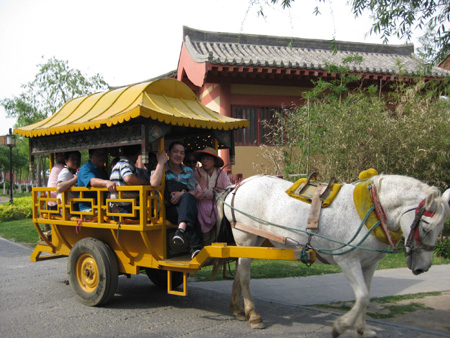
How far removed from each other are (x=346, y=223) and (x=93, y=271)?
3.27 metres

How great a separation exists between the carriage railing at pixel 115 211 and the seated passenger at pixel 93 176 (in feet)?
0.26

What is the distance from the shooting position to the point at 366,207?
4137mm

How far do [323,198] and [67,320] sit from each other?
3.26m

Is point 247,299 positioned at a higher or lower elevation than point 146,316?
higher

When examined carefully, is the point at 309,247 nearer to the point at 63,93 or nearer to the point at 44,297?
the point at 44,297

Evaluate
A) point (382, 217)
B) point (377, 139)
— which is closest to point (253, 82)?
point (377, 139)

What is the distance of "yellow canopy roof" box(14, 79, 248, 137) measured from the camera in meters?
4.98

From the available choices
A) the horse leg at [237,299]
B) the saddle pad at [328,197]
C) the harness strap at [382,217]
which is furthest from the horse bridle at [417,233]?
the horse leg at [237,299]

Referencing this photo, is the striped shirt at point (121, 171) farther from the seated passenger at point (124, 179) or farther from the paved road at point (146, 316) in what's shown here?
the paved road at point (146, 316)

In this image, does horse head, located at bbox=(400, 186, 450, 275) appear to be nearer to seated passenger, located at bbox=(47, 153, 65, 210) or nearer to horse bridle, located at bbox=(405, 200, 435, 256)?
horse bridle, located at bbox=(405, 200, 435, 256)

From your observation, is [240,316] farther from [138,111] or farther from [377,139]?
[377,139]

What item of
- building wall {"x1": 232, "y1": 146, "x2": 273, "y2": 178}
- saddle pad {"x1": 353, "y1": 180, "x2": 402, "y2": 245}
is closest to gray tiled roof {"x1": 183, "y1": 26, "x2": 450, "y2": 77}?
building wall {"x1": 232, "y1": 146, "x2": 273, "y2": 178}

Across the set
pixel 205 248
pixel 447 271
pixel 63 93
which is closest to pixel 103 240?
pixel 205 248

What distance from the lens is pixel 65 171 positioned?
6.07m
